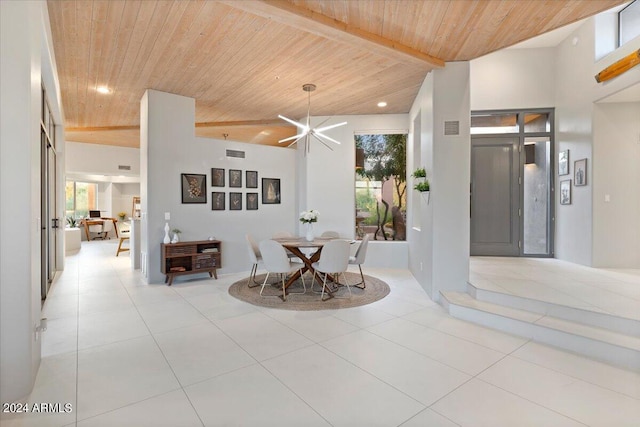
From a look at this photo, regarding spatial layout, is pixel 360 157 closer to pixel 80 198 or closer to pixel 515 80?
pixel 515 80

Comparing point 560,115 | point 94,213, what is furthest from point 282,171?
point 94,213

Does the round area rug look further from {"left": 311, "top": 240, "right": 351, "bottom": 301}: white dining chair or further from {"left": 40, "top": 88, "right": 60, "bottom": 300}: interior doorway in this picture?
{"left": 40, "top": 88, "right": 60, "bottom": 300}: interior doorway

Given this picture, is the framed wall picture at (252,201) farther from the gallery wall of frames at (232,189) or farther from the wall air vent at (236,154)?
the wall air vent at (236,154)

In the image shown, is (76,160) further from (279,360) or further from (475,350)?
(475,350)

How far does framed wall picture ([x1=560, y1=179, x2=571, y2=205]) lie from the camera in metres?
5.41

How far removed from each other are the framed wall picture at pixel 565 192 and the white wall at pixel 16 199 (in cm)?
715

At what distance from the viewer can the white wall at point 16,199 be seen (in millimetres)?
2000

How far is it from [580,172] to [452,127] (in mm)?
2785

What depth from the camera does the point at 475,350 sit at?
277cm

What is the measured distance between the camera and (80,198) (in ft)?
39.7

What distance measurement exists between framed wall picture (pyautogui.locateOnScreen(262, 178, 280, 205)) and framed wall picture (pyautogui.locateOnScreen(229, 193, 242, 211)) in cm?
54

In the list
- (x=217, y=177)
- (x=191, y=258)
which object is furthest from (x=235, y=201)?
(x=191, y=258)

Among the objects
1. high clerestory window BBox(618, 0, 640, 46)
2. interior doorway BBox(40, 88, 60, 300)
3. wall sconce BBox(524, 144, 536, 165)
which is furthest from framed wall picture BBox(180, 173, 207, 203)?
high clerestory window BBox(618, 0, 640, 46)

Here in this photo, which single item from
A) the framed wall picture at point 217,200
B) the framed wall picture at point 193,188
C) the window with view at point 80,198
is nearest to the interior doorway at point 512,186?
the framed wall picture at point 217,200
